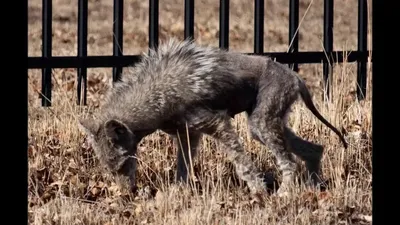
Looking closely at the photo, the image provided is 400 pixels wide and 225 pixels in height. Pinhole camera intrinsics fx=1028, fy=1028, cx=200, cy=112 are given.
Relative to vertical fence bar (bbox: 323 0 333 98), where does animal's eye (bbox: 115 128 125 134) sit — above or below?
below

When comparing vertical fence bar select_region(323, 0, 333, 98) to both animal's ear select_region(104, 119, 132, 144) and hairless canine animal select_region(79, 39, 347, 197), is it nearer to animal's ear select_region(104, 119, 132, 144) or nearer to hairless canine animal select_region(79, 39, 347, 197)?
hairless canine animal select_region(79, 39, 347, 197)

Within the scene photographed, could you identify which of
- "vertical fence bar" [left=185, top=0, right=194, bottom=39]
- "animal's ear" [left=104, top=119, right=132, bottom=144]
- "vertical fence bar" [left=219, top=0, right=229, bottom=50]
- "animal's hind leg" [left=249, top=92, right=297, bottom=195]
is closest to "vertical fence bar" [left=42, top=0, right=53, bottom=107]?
"vertical fence bar" [left=185, top=0, right=194, bottom=39]

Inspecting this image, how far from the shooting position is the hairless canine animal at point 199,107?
22.9 ft

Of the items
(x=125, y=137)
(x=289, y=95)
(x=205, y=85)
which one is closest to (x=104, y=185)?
(x=125, y=137)

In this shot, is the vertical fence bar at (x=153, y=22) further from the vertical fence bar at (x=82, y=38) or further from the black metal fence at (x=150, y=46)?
the vertical fence bar at (x=82, y=38)

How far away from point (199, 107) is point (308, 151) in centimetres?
89

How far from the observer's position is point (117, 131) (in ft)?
22.8

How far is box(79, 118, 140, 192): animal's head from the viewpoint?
6949 millimetres

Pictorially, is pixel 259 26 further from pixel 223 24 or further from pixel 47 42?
pixel 47 42

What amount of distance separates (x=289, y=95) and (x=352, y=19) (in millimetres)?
8785

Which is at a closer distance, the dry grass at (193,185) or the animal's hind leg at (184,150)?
the dry grass at (193,185)

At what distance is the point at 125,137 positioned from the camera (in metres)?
7.02

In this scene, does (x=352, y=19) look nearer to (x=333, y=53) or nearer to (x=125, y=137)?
(x=333, y=53)

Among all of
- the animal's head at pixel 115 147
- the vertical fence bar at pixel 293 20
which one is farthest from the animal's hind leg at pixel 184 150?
the vertical fence bar at pixel 293 20
